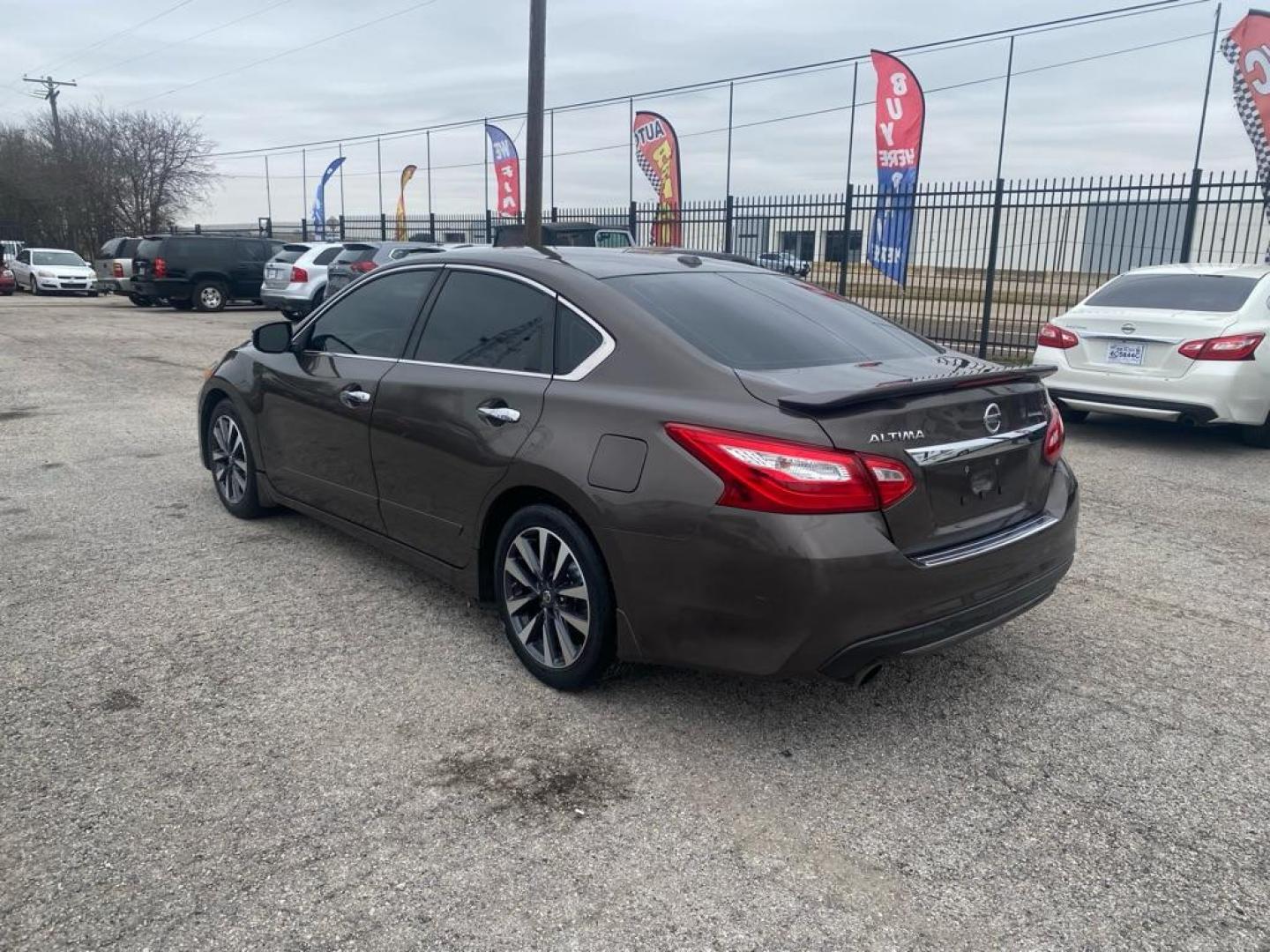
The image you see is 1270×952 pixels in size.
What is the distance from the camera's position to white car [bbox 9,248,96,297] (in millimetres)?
28797

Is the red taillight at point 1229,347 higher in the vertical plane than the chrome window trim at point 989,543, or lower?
higher

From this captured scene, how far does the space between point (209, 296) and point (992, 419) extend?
77.2 ft

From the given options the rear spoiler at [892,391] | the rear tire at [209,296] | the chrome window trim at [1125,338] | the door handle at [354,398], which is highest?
the rear spoiler at [892,391]

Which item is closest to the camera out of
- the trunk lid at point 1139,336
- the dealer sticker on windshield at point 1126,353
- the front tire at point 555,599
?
the front tire at point 555,599

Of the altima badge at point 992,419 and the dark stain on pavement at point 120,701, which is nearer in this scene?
the altima badge at point 992,419

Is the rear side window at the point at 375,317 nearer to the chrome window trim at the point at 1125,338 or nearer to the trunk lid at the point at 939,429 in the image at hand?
the trunk lid at the point at 939,429

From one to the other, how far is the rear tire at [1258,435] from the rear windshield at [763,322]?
17.7 feet

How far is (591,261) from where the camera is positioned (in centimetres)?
396

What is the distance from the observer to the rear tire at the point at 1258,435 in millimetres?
7954


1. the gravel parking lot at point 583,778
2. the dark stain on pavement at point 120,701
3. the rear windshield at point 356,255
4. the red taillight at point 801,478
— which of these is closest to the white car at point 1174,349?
the gravel parking lot at point 583,778

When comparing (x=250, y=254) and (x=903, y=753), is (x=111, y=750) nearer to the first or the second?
(x=903, y=753)

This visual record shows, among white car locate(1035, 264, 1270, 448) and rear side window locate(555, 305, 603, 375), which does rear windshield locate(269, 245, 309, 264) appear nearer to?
white car locate(1035, 264, 1270, 448)

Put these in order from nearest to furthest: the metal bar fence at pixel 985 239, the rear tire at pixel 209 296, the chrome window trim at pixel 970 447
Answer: the chrome window trim at pixel 970 447 < the metal bar fence at pixel 985 239 < the rear tire at pixel 209 296

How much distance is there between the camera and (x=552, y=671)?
3535mm
